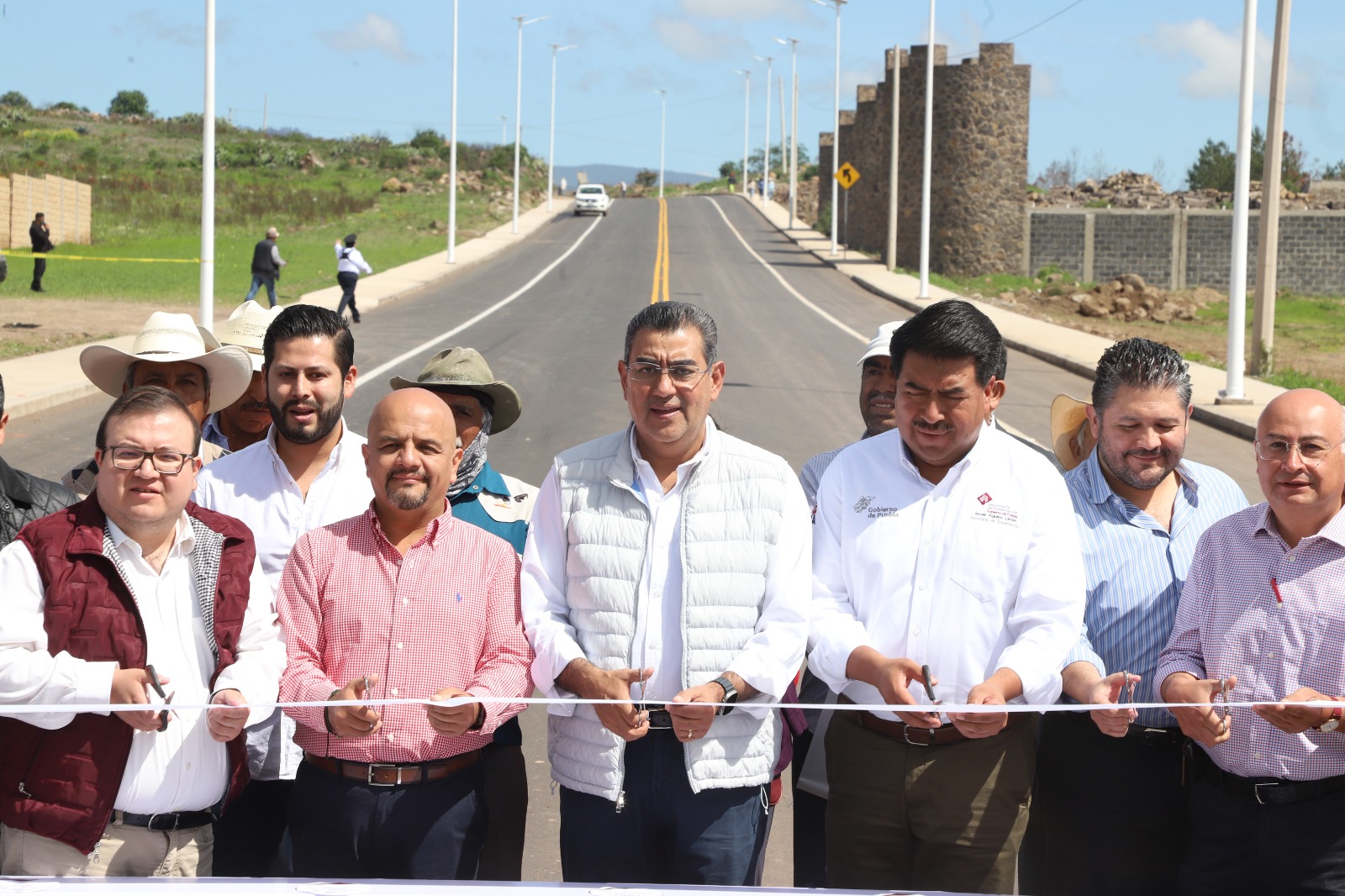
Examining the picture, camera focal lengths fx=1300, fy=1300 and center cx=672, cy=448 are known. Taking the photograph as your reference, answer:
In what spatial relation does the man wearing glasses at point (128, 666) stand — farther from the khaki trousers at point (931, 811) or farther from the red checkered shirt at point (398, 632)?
the khaki trousers at point (931, 811)

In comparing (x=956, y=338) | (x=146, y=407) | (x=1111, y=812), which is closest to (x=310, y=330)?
(x=146, y=407)

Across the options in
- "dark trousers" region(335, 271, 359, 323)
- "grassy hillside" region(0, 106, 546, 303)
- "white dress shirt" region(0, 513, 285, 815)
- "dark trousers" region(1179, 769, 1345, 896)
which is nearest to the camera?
"white dress shirt" region(0, 513, 285, 815)

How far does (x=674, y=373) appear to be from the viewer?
3.63m

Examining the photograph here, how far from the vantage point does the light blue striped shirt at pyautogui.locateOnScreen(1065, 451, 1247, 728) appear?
12.7 feet

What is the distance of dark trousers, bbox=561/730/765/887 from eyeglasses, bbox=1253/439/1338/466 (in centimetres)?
167

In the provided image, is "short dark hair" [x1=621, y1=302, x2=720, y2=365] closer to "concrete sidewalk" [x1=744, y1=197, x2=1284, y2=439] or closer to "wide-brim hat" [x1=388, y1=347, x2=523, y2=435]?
"wide-brim hat" [x1=388, y1=347, x2=523, y2=435]

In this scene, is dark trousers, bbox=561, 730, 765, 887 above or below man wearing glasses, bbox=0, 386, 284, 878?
below

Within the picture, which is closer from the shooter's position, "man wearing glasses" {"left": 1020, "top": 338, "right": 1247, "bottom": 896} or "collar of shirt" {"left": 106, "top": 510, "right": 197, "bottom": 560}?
"collar of shirt" {"left": 106, "top": 510, "right": 197, "bottom": 560}

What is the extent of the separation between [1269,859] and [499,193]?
6946cm

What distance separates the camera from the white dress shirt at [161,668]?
311 centimetres

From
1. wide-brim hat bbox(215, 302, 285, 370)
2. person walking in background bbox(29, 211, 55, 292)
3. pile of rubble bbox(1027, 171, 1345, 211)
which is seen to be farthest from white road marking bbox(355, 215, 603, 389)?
pile of rubble bbox(1027, 171, 1345, 211)

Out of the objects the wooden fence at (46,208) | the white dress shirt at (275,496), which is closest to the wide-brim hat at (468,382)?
the white dress shirt at (275,496)

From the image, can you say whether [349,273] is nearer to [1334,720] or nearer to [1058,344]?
[1058,344]

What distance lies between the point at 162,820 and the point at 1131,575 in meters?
2.78
